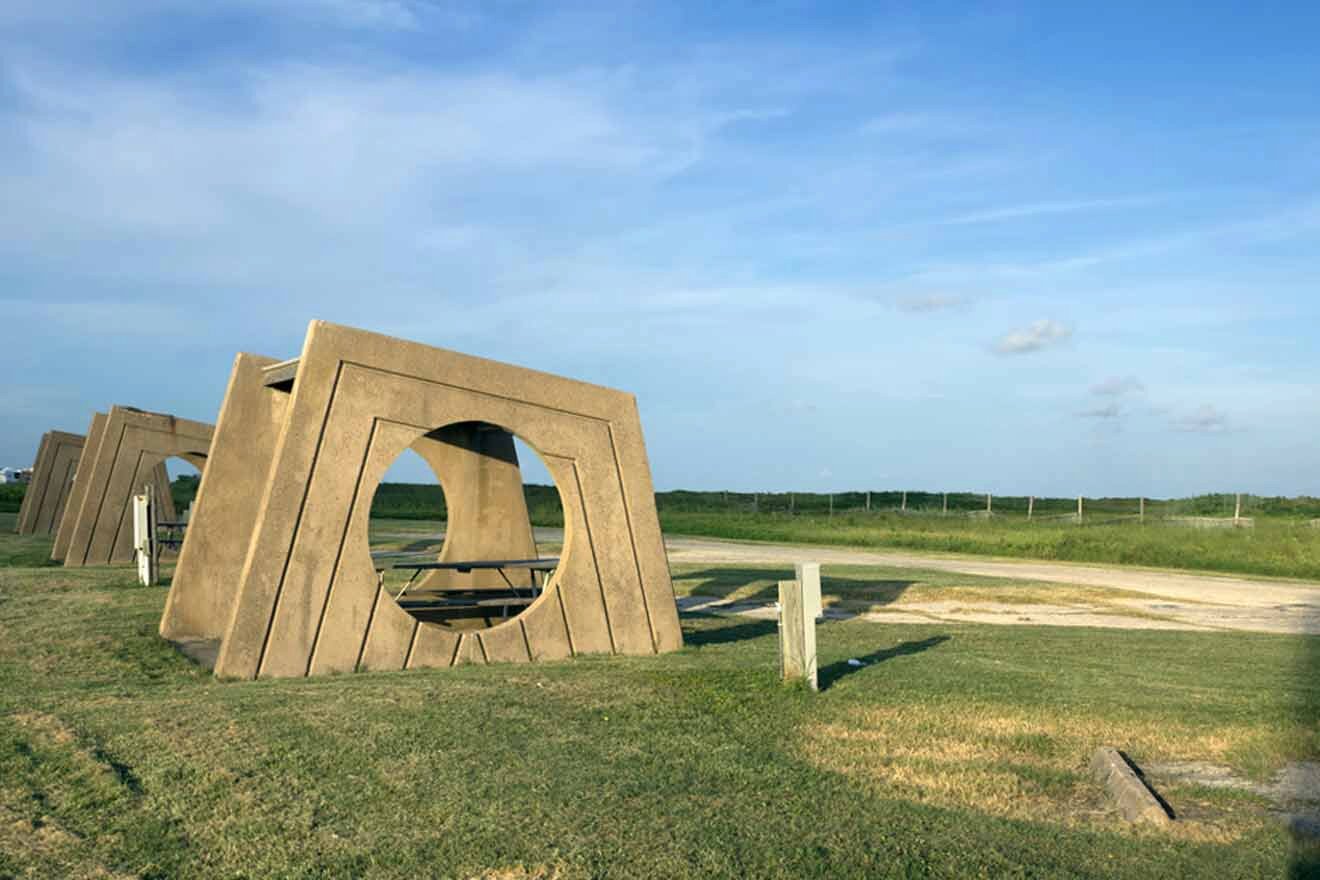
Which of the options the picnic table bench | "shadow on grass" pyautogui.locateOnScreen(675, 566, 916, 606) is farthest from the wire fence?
the picnic table bench

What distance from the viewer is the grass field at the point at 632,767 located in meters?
6.11

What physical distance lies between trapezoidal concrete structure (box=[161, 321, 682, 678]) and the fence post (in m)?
2.79

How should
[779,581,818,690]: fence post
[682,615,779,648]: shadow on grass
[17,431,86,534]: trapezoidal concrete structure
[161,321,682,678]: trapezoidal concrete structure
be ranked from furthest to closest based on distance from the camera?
[17,431,86,534]: trapezoidal concrete structure, [682,615,779,648]: shadow on grass, [161,321,682,678]: trapezoidal concrete structure, [779,581,818,690]: fence post

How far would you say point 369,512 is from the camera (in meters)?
14.4

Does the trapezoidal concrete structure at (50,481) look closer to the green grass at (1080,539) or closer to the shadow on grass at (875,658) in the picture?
the green grass at (1080,539)

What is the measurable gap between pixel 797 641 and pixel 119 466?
19.7 meters

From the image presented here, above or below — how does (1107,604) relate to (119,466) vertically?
below

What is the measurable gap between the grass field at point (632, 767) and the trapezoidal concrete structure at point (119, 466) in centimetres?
1412

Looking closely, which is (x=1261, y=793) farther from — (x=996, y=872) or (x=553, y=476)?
(x=553, y=476)

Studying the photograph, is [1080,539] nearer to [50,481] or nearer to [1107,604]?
[1107,604]

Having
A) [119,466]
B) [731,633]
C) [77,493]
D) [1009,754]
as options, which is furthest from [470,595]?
[77,493]

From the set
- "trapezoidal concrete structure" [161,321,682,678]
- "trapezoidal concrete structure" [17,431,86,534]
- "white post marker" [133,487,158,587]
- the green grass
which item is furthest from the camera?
"trapezoidal concrete structure" [17,431,86,534]

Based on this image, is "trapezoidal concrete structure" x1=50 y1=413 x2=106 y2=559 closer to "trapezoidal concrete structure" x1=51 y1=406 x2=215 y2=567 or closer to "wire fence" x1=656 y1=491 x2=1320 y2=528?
"trapezoidal concrete structure" x1=51 y1=406 x2=215 y2=567

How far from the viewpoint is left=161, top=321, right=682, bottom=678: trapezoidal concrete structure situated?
38.0 feet
